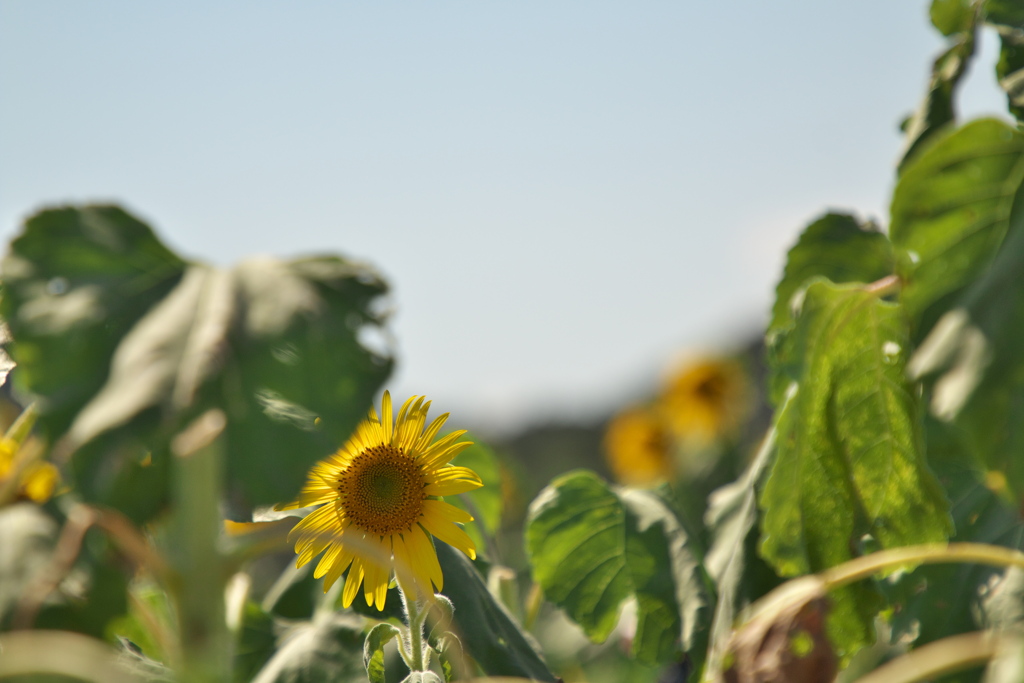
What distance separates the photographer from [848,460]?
34.4 inches

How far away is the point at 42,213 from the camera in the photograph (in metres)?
0.53

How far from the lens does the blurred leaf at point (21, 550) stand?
0.50 metres

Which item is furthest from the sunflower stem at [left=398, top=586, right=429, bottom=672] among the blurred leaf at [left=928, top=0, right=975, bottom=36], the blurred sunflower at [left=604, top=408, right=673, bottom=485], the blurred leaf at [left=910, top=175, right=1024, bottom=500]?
the blurred sunflower at [left=604, top=408, right=673, bottom=485]

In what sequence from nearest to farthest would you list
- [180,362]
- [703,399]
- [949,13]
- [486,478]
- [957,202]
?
[180,362], [957,202], [949,13], [486,478], [703,399]

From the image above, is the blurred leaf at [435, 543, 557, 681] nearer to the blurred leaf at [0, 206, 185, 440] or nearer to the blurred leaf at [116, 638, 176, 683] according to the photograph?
the blurred leaf at [116, 638, 176, 683]

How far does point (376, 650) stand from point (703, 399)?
14.0ft

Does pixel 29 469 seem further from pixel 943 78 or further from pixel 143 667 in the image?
pixel 943 78

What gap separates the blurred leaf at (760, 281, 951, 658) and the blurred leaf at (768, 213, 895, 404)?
232 mm

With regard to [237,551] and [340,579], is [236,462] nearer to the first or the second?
[237,551]

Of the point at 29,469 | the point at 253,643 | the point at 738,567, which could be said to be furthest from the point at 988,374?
the point at 253,643

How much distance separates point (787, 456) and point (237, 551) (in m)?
0.52

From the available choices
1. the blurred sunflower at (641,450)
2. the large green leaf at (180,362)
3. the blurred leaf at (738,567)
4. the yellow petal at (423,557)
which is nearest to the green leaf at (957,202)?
the blurred leaf at (738,567)

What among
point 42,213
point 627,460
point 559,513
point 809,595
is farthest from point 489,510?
point 627,460

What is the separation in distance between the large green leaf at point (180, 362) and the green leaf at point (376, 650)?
13.3 inches
